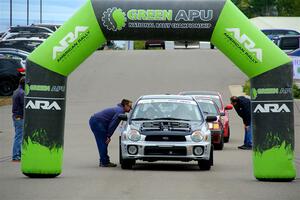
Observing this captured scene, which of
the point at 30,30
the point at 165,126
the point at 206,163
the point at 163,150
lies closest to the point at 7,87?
the point at 30,30

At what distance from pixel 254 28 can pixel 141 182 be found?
338 centimetres

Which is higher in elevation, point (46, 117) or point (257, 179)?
point (46, 117)

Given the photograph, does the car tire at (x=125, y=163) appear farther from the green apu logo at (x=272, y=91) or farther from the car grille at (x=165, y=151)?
the green apu logo at (x=272, y=91)

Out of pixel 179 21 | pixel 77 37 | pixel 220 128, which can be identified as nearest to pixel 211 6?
pixel 179 21

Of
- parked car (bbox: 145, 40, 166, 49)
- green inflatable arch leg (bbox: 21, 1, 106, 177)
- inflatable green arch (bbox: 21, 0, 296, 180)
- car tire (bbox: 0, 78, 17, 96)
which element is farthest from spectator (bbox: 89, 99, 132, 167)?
parked car (bbox: 145, 40, 166, 49)

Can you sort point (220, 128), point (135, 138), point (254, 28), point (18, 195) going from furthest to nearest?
point (220, 128)
point (135, 138)
point (254, 28)
point (18, 195)

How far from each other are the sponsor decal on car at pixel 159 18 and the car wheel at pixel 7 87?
2337 centimetres

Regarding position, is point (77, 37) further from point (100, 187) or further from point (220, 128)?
point (220, 128)

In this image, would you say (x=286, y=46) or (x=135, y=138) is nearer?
(x=135, y=138)

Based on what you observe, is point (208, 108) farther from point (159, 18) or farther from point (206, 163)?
point (159, 18)

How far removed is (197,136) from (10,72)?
21.6 metres

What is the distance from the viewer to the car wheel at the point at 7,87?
4052cm

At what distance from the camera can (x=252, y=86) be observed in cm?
1783

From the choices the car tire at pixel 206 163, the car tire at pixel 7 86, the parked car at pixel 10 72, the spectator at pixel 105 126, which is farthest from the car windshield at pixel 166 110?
the car tire at pixel 7 86
